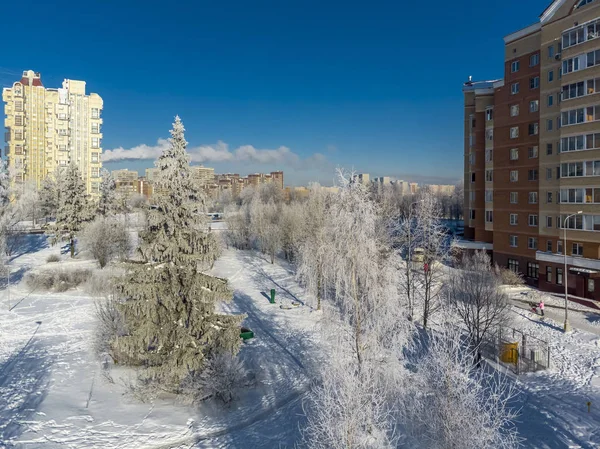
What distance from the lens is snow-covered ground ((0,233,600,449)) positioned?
14398 millimetres

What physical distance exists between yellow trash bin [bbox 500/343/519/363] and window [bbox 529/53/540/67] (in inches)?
1103

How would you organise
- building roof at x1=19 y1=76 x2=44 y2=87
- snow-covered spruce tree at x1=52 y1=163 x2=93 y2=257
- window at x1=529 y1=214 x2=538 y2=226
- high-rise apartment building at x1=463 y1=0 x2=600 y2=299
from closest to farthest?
high-rise apartment building at x1=463 y1=0 x2=600 y2=299, window at x1=529 y1=214 x2=538 y2=226, snow-covered spruce tree at x1=52 y1=163 x2=93 y2=257, building roof at x1=19 y1=76 x2=44 y2=87

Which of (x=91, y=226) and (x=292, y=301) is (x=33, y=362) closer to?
(x=292, y=301)

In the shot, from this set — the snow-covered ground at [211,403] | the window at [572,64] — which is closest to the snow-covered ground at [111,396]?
the snow-covered ground at [211,403]

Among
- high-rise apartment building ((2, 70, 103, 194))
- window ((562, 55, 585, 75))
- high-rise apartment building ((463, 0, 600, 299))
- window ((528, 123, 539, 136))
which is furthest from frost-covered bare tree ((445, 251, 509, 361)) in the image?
high-rise apartment building ((2, 70, 103, 194))

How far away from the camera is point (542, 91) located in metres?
35.9

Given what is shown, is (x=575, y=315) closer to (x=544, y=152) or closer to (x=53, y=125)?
(x=544, y=152)

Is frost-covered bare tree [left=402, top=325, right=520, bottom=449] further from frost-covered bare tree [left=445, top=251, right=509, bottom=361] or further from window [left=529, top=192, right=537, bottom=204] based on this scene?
window [left=529, top=192, right=537, bottom=204]

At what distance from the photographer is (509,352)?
67.8 ft

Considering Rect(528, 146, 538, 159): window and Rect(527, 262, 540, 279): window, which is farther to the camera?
Rect(528, 146, 538, 159): window

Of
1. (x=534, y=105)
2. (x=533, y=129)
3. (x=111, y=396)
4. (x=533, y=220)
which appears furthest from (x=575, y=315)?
(x=111, y=396)

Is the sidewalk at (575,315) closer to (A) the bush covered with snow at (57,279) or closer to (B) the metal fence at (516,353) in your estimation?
(B) the metal fence at (516,353)

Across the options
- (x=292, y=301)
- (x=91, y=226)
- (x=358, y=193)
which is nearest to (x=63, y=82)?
(x=91, y=226)

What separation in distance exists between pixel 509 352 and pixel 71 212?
147 feet
